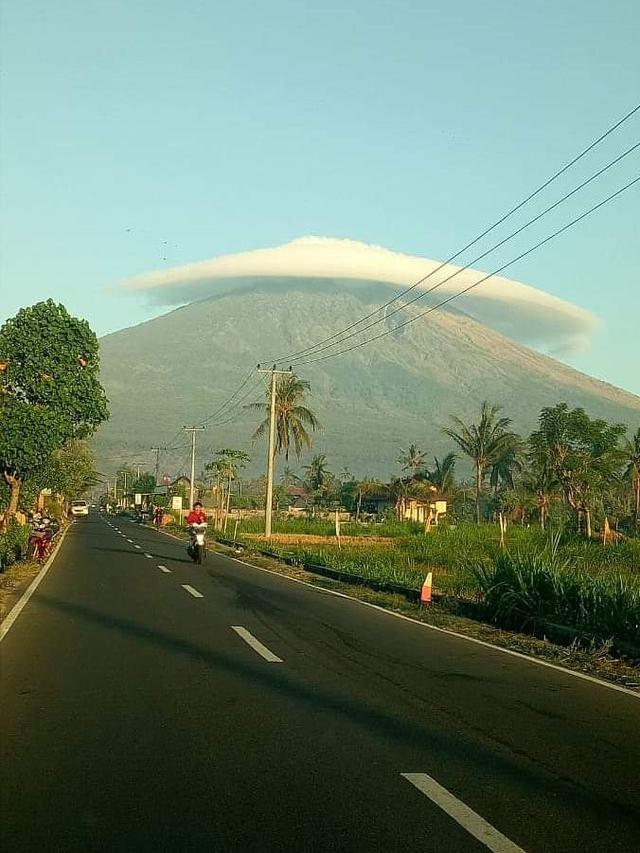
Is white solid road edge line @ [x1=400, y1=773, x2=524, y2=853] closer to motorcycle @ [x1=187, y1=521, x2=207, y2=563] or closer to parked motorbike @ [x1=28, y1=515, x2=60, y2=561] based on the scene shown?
parked motorbike @ [x1=28, y1=515, x2=60, y2=561]

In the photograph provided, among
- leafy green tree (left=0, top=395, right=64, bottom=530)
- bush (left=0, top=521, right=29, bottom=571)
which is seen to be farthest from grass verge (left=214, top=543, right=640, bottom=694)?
leafy green tree (left=0, top=395, right=64, bottom=530)

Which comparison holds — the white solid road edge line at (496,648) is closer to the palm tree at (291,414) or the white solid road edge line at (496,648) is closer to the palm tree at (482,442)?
the palm tree at (291,414)

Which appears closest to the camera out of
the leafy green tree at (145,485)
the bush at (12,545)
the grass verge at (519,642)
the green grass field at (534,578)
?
the grass verge at (519,642)

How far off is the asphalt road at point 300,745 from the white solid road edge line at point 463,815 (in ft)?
0.06

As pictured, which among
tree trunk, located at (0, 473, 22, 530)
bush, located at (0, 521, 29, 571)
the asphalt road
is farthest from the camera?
tree trunk, located at (0, 473, 22, 530)

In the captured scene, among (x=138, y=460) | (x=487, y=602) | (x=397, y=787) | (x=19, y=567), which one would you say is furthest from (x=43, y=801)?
(x=138, y=460)

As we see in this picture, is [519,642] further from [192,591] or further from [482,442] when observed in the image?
[482,442]

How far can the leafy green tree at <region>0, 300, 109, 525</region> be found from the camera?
28.5 metres

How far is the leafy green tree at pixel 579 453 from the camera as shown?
53.9 meters

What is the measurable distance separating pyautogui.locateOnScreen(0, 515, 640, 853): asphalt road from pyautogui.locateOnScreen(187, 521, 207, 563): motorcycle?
14439 mm

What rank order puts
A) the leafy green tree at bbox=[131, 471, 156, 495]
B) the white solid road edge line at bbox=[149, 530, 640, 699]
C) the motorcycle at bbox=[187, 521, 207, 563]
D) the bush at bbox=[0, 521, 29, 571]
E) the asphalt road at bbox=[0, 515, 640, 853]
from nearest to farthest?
the asphalt road at bbox=[0, 515, 640, 853], the white solid road edge line at bbox=[149, 530, 640, 699], the bush at bbox=[0, 521, 29, 571], the motorcycle at bbox=[187, 521, 207, 563], the leafy green tree at bbox=[131, 471, 156, 495]

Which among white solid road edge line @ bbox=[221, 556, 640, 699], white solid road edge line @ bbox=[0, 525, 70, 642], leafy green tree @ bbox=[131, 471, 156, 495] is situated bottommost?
white solid road edge line @ bbox=[0, 525, 70, 642]

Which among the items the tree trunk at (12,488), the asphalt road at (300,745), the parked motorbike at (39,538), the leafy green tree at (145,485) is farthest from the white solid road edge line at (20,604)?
the leafy green tree at (145,485)

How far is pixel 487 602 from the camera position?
15883 mm
